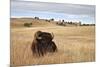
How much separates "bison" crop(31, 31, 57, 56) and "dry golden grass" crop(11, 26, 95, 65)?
0.05 m

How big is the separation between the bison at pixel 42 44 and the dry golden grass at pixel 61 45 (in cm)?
5

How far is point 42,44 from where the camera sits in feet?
8.29

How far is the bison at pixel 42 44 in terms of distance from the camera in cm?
249

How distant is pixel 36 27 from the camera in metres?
2.51

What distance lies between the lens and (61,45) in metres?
2.61

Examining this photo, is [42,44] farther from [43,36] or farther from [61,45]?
[61,45]

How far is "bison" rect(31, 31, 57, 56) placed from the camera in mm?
2494

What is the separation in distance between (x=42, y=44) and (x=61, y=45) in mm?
259

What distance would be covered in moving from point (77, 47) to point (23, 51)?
741mm

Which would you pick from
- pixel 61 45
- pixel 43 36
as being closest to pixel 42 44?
pixel 43 36

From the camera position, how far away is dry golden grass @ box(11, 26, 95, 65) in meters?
2.41

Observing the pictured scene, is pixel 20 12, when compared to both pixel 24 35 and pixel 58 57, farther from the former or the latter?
pixel 58 57

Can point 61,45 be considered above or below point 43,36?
below
